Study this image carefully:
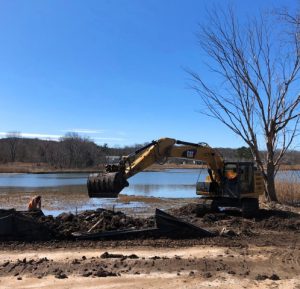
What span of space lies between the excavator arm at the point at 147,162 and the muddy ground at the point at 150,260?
1.01m

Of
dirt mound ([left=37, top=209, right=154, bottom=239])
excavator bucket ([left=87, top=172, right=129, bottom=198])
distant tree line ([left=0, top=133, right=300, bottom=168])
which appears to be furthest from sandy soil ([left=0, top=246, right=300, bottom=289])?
distant tree line ([left=0, top=133, right=300, bottom=168])

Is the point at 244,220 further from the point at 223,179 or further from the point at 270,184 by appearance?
the point at 270,184

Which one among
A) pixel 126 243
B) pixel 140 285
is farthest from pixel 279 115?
pixel 140 285

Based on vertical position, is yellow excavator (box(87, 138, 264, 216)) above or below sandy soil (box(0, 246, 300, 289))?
above

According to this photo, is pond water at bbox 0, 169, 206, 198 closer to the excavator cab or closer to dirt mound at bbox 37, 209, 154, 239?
the excavator cab

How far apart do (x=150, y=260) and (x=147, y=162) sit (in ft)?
17.1

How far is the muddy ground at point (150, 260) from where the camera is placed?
7691 millimetres

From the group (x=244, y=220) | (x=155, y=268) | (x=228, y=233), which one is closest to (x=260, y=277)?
(x=155, y=268)

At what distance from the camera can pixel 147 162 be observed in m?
14.0

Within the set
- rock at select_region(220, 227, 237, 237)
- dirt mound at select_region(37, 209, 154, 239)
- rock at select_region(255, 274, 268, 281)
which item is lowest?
rock at select_region(255, 274, 268, 281)

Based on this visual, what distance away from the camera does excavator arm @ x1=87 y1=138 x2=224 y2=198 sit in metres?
12.0

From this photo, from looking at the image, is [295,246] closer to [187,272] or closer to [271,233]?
[271,233]

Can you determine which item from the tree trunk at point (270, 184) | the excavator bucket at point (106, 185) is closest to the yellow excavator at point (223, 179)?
the excavator bucket at point (106, 185)

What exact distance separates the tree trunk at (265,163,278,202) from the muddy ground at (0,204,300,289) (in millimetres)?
8210
